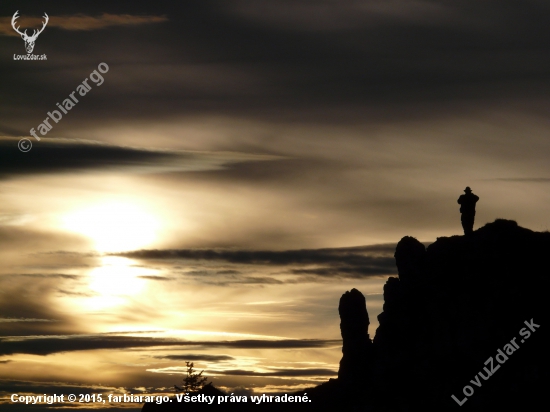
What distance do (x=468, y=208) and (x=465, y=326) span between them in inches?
742

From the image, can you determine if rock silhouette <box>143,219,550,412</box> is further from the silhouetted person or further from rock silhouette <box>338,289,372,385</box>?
rock silhouette <box>338,289,372,385</box>

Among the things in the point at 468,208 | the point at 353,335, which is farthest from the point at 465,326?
the point at 353,335

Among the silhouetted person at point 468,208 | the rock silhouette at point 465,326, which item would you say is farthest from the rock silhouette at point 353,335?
the silhouetted person at point 468,208

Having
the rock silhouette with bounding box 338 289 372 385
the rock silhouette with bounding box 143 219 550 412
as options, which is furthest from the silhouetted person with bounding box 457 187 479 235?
the rock silhouette with bounding box 338 289 372 385

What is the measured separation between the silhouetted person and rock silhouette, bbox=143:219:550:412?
4830mm

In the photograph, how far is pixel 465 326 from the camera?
117 m

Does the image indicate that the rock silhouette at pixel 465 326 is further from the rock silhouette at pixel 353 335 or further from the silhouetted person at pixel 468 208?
the rock silhouette at pixel 353 335

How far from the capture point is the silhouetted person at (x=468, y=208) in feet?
357

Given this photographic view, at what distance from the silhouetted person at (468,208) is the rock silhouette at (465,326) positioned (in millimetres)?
4830

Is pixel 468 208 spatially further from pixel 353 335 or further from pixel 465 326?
pixel 353 335

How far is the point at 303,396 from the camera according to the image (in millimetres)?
152250

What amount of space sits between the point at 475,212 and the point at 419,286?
1849 cm

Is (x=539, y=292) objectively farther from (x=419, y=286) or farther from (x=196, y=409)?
(x=196, y=409)

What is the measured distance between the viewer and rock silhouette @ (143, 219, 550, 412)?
110m
